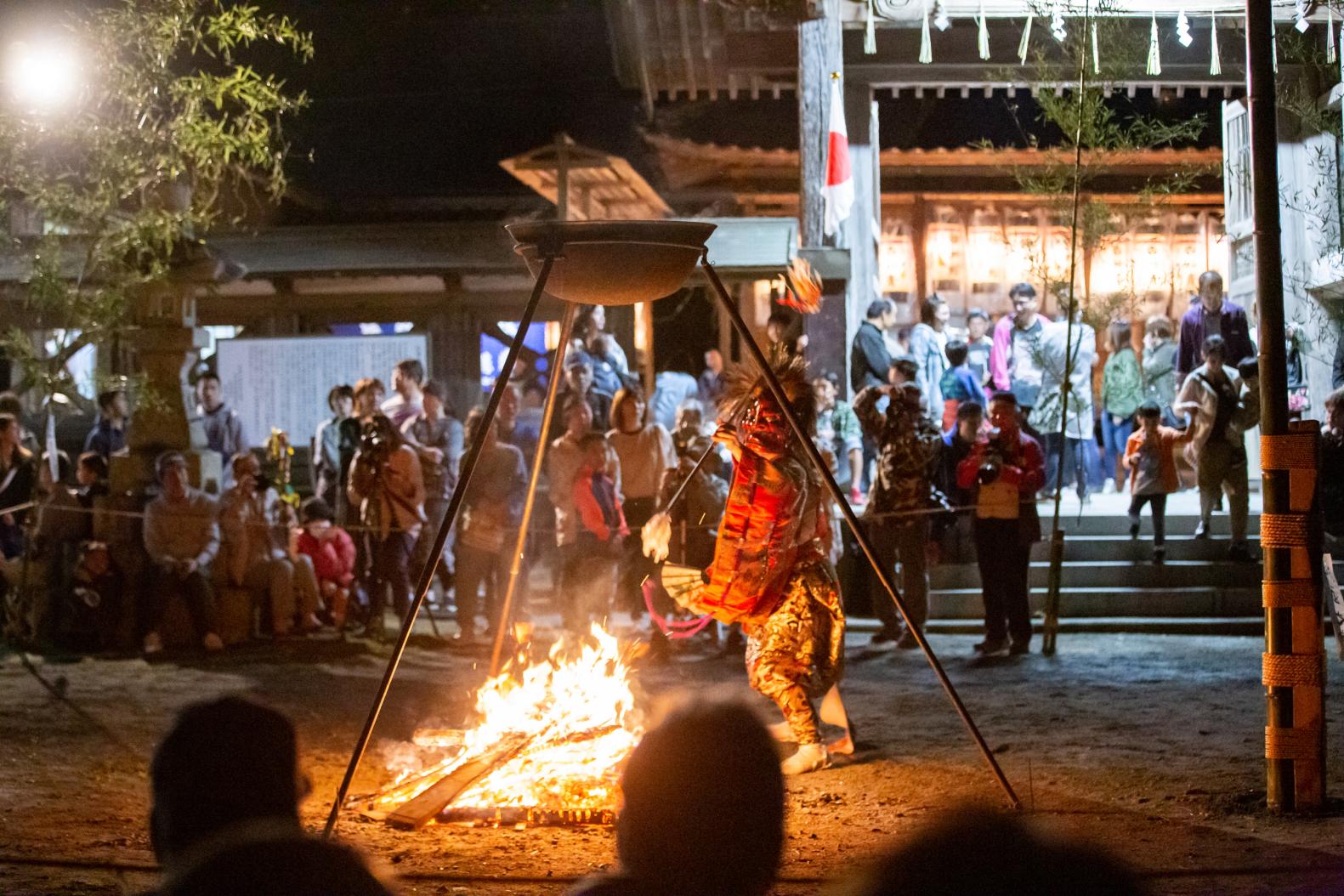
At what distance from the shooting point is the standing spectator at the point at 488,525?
1127 centimetres

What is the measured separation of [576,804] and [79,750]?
3151mm

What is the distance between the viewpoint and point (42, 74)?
1047 centimetres

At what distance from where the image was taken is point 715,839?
249cm

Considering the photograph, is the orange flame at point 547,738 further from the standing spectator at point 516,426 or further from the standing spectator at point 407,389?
the standing spectator at point 407,389

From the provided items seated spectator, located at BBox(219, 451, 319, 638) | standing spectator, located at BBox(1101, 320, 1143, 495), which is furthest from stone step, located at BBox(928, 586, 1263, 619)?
seated spectator, located at BBox(219, 451, 319, 638)

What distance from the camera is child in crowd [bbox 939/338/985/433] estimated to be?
1384cm

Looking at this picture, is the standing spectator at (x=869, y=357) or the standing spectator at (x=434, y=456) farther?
the standing spectator at (x=869, y=357)

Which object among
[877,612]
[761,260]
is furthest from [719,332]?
[877,612]

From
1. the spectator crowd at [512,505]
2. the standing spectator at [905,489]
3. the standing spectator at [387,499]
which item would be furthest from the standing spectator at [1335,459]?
the standing spectator at [387,499]

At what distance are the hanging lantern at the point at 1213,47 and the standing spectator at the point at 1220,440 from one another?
3.75 metres

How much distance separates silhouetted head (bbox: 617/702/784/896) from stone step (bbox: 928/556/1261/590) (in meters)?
9.77

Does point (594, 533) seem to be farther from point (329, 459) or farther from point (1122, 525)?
point (1122, 525)

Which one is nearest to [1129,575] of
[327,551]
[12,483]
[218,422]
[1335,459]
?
[1335,459]

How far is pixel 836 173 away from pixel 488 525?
→ 5.41m
